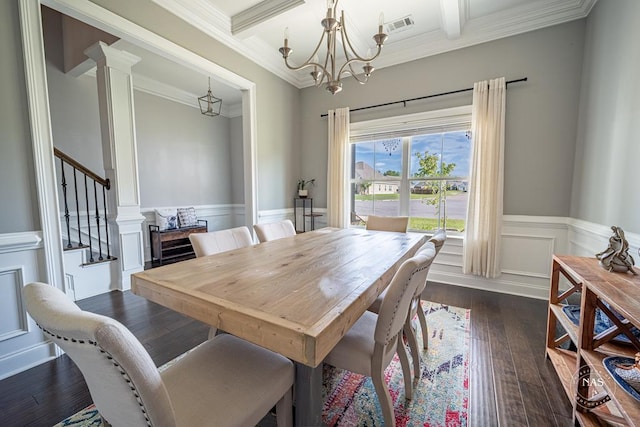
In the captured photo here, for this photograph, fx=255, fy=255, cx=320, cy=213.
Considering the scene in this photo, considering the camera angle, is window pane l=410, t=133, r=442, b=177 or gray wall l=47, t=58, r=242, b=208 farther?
gray wall l=47, t=58, r=242, b=208

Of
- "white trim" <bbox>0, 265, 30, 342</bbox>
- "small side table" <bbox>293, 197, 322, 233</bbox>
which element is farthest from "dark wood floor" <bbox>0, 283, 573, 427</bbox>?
"small side table" <bbox>293, 197, 322, 233</bbox>

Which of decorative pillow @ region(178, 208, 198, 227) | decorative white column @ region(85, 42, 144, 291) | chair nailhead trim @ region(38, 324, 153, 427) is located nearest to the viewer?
chair nailhead trim @ region(38, 324, 153, 427)

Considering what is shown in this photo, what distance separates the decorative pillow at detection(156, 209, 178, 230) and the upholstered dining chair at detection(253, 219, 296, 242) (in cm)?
291

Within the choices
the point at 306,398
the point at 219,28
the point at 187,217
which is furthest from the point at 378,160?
the point at 187,217

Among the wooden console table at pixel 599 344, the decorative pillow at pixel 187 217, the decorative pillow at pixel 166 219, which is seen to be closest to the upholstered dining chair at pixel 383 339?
the wooden console table at pixel 599 344

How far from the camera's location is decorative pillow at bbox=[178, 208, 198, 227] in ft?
15.2

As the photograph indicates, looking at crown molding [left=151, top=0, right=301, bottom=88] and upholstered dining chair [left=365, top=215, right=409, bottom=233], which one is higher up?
crown molding [left=151, top=0, right=301, bottom=88]

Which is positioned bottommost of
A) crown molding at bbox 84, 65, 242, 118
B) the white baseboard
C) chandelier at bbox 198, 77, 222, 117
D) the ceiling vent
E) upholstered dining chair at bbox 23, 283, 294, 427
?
the white baseboard

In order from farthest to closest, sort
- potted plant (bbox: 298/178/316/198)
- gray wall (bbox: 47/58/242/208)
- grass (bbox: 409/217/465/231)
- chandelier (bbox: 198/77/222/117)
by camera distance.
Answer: potted plant (bbox: 298/178/316/198) → chandelier (bbox: 198/77/222/117) → gray wall (bbox: 47/58/242/208) → grass (bbox: 409/217/465/231)

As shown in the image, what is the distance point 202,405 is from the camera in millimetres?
826

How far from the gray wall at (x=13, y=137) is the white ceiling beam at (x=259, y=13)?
5.68ft

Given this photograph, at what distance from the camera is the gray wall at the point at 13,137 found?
1.62 meters

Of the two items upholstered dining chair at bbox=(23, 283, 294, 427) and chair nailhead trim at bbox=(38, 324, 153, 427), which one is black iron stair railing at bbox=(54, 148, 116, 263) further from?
chair nailhead trim at bbox=(38, 324, 153, 427)

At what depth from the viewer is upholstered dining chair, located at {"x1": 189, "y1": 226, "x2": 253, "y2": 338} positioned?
172 cm
